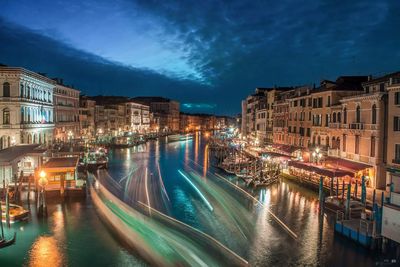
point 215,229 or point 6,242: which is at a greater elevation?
point 6,242

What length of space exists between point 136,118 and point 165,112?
43089 millimetres

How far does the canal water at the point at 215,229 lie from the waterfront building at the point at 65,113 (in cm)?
2095

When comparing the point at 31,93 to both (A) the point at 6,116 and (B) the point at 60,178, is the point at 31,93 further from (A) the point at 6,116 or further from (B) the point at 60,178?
(B) the point at 60,178

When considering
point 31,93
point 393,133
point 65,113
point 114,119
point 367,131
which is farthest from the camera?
point 114,119

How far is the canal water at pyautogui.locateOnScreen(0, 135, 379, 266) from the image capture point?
16078 mm

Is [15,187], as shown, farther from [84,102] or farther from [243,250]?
[84,102]

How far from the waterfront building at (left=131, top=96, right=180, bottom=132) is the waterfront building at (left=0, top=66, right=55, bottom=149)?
92891mm

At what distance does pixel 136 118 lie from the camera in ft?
329

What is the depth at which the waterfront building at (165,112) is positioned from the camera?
136m

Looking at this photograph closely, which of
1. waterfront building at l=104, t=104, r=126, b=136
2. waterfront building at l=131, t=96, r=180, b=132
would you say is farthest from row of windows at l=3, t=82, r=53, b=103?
waterfront building at l=131, t=96, r=180, b=132

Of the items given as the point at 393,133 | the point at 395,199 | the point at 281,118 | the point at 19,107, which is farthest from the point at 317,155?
the point at 19,107

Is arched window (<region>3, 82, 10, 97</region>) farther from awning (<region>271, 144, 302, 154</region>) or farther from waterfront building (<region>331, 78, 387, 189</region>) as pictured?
awning (<region>271, 144, 302, 154</region>)

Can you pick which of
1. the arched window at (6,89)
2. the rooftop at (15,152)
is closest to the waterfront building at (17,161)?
the rooftop at (15,152)

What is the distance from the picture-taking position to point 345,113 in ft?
99.3
